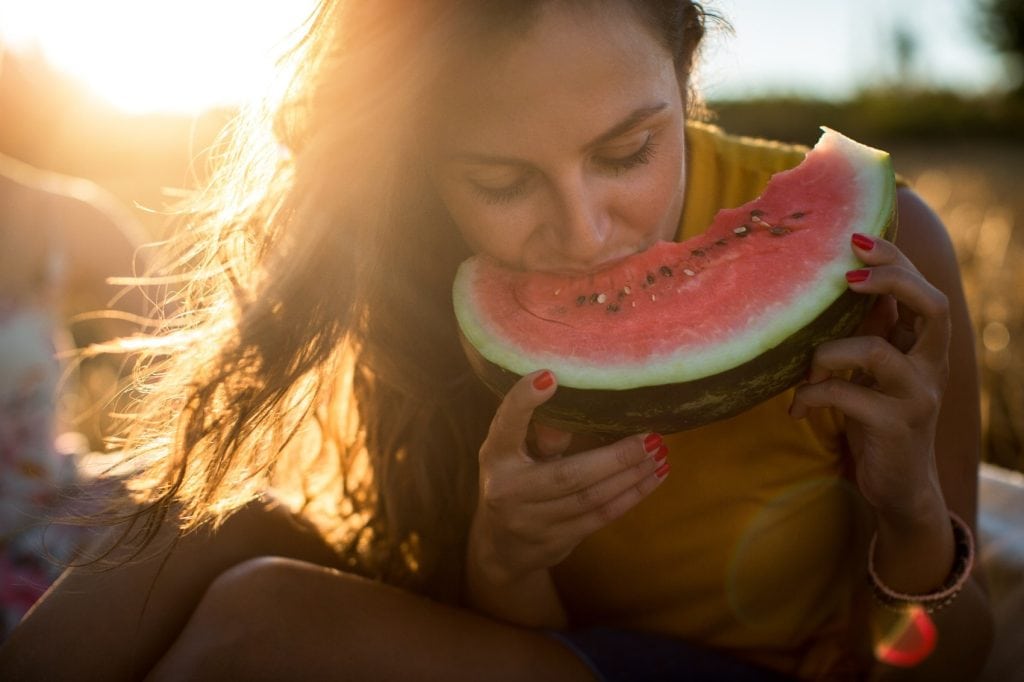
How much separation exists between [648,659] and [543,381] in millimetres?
770

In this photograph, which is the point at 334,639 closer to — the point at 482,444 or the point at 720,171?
the point at 482,444

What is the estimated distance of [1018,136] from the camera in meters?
14.5

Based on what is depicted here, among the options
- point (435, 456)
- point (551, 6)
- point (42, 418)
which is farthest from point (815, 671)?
point (42, 418)

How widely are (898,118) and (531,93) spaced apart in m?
16.3

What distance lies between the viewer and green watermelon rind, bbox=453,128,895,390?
1.42 metres

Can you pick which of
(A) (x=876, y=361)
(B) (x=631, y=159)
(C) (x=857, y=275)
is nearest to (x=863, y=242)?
(C) (x=857, y=275)

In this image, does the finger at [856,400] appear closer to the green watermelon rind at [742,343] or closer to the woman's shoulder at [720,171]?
the green watermelon rind at [742,343]

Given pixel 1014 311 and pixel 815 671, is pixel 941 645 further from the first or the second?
pixel 1014 311

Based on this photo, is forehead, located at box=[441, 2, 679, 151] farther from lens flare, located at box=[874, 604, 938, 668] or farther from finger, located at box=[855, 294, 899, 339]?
lens flare, located at box=[874, 604, 938, 668]

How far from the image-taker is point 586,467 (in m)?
1.46

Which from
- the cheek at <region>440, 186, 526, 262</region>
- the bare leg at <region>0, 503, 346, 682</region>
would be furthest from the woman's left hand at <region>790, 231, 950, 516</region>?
the bare leg at <region>0, 503, 346, 682</region>

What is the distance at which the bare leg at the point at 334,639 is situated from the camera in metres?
1.67

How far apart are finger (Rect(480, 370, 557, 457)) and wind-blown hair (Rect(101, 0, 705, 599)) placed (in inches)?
21.7

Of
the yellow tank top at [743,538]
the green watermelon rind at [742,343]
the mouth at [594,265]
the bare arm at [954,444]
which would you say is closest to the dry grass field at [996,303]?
the bare arm at [954,444]
